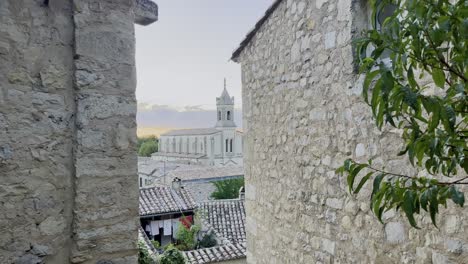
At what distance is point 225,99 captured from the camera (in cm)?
4528

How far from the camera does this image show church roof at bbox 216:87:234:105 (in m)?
44.5

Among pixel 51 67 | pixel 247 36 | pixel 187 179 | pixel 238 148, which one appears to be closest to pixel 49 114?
pixel 51 67

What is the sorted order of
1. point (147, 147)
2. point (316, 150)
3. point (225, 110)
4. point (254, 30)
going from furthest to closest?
point (147, 147) < point (225, 110) < point (254, 30) < point (316, 150)

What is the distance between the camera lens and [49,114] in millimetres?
1952

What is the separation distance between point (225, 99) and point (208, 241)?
108 feet

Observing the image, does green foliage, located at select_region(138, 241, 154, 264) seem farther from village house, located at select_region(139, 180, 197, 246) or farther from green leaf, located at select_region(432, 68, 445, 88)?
village house, located at select_region(139, 180, 197, 246)

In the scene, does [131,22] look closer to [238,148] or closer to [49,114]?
[49,114]

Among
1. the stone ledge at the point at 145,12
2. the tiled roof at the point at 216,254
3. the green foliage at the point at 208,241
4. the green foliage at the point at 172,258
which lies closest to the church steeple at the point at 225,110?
the green foliage at the point at 208,241

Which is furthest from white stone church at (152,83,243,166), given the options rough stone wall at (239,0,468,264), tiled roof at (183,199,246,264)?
rough stone wall at (239,0,468,264)

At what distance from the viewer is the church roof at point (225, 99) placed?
146 feet

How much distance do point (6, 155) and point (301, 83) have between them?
238 cm

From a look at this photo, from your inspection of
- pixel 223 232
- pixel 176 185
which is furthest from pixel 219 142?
pixel 223 232

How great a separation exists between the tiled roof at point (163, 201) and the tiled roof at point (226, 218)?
78cm

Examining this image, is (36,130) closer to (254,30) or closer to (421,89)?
(421,89)
